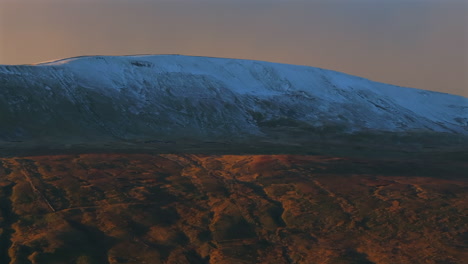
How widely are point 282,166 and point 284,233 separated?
4411cm

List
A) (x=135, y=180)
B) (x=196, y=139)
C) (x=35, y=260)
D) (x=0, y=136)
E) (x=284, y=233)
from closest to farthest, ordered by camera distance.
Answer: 1. (x=35, y=260)
2. (x=284, y=233)
3. (x=135, y=180)
4. (x=0, y=136)
5. (x=196, y=139)

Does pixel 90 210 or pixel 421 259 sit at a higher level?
pixel 421 259

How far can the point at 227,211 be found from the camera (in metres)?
94.9

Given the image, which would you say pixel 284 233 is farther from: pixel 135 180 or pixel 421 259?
pixel 135 180

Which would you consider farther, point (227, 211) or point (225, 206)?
point (225, 206)

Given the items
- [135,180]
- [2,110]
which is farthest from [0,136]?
[135,180]

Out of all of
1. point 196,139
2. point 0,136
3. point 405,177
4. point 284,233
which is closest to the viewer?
point 284,233

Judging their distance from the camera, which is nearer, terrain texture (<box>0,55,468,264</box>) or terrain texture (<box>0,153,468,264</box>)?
terrain texture (<box>0,153,468,264</box>)

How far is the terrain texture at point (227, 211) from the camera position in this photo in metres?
77.9

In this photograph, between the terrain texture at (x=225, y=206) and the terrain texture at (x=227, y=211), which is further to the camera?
the terrain texture at (x=225, y=206)

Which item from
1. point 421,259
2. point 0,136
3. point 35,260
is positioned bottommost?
point 0,136

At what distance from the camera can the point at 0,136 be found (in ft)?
555

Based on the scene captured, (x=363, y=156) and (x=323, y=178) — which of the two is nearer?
(x=323, y=178)

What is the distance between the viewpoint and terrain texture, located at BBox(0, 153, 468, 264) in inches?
3066
